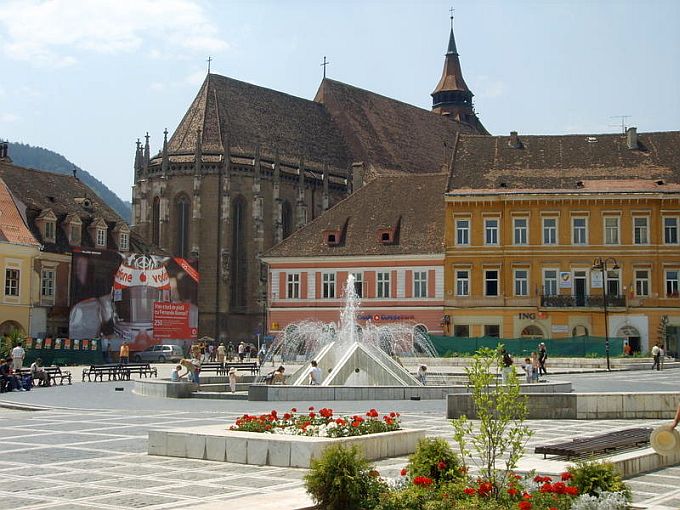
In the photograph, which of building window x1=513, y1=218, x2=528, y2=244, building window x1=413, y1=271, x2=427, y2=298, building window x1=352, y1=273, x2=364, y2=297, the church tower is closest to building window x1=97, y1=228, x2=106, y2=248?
building window x1=352, y1=273, x2=364, y2=297

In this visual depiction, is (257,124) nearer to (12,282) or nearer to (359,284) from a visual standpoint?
(359,284)

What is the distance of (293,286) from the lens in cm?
6181

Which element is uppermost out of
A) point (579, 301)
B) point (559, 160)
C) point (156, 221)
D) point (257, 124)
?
point (257, 124)

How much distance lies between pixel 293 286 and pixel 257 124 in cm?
2871

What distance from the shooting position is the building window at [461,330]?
→ 57312 millimetres

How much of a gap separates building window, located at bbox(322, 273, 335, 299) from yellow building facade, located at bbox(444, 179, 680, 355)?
7.12 metres

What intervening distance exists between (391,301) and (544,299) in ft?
29.2

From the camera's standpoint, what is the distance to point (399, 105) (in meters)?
102

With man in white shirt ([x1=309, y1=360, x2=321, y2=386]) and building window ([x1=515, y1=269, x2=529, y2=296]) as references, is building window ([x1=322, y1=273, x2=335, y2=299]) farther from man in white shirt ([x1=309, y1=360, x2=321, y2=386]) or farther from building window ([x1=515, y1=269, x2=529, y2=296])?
man in white shirt ([x1=309, y1=360, x2=321, y2=386])

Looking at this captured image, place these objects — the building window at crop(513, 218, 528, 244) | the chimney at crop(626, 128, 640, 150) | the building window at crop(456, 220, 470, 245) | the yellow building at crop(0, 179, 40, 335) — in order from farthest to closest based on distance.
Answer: the chimney at crop(626, 128, 640, 150), the building window at crop(456, 220, 470, 245), the building window at crop(513, 218, 528, 244), the yellow building at crop(0, 179, 40, 335)

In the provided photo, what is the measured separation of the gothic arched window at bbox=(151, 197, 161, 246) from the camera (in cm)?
7975

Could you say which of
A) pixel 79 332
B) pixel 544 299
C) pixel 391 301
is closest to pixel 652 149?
pixel 544 299

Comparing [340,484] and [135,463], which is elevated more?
[340,484]

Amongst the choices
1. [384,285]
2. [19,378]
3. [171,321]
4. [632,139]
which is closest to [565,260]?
→ [632,139]
